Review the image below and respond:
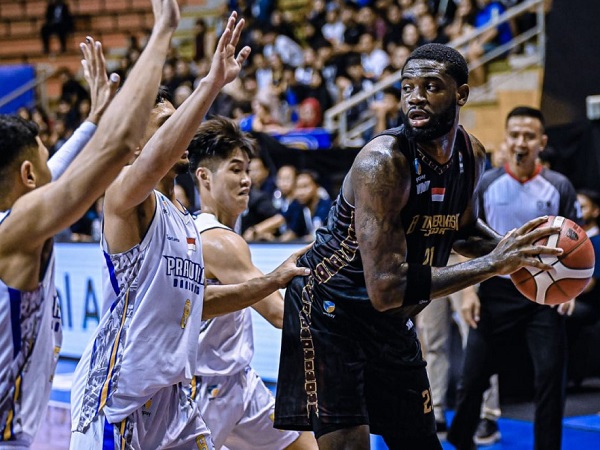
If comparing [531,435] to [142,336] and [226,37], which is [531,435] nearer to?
[142,336]

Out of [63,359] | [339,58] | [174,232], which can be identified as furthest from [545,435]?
[339,58]

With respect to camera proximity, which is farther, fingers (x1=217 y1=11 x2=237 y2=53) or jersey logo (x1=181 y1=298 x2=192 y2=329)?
jersey logo (x1=181 y1=298 x2=192 y2=329)

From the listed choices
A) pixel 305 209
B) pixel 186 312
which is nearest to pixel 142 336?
pixel 186 312

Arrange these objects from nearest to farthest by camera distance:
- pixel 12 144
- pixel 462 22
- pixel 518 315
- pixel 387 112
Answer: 1. pixel 12 144
2. pixel 518 315
3. pixel 387 112
4. pixel 462 22

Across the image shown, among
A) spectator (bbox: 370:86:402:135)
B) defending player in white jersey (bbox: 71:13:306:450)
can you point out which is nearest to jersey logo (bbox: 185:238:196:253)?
defending player in white jersey (bbox: 71:13:306:450)

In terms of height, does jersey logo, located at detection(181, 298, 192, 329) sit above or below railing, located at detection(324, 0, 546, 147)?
below

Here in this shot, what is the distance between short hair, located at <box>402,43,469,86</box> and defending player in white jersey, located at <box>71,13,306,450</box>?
0.75 meters

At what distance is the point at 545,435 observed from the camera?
574 centimetres

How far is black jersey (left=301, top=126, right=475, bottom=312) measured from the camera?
3664 millimetres

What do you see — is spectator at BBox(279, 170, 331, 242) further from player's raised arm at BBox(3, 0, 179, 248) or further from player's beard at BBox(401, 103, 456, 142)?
player's raised arm at BBox(3, 0, 179, 248)

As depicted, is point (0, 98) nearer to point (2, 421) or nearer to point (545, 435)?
point (545, 435)

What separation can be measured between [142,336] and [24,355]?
0.68 m

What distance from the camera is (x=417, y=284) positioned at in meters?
3.49

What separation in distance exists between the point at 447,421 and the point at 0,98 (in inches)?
593
